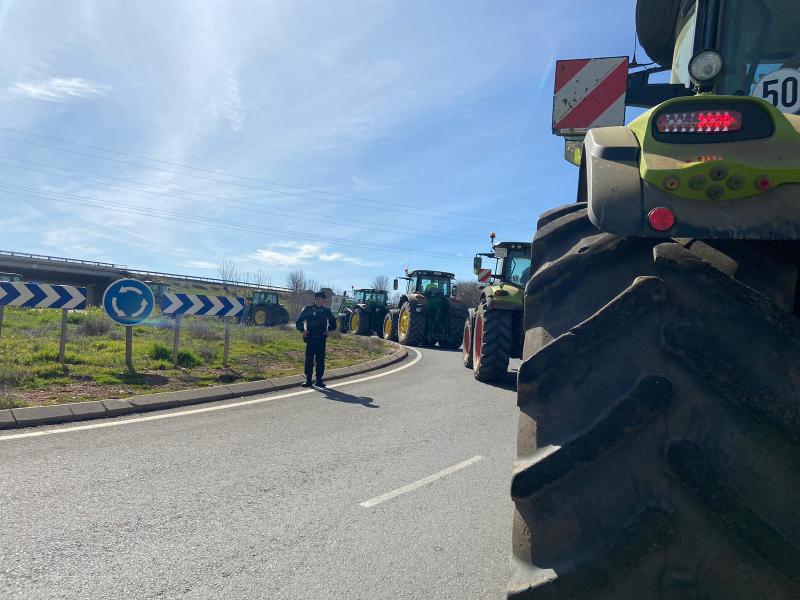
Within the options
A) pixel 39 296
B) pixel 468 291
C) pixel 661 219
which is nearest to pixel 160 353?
pixel 39 296

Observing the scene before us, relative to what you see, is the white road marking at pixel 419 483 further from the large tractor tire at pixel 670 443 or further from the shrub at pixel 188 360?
the shrub at pixel 188 360

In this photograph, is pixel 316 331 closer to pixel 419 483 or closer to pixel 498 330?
pixel 498 330

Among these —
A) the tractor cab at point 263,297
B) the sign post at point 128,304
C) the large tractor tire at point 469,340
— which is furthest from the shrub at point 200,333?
the tractor cab at point 263,297

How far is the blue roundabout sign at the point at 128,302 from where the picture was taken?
930 centimetres

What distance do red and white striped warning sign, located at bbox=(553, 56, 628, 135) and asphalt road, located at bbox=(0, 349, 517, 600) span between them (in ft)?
9.27

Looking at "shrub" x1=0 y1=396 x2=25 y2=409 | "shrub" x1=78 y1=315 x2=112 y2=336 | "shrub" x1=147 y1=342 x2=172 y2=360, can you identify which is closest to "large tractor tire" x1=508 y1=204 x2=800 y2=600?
"shrub" x1=0 y1=396 x2=25 y2=409

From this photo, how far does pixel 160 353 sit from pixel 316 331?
3430mm

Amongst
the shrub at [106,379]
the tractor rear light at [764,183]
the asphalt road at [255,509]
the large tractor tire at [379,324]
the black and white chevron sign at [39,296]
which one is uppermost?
the tractor rear light at [764,183]

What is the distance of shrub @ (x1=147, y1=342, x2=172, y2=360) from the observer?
11070mm

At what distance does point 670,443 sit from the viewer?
5.71 ft

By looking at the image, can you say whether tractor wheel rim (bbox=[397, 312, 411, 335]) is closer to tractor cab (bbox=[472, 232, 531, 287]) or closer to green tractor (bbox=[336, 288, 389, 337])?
green tractor (bbox=[336, 288, 389, 337])

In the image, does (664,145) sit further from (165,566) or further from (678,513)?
(165,566)

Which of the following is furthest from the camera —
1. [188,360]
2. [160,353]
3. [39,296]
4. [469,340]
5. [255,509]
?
[469,340]

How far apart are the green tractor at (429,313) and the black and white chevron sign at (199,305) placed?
9.49 metres
